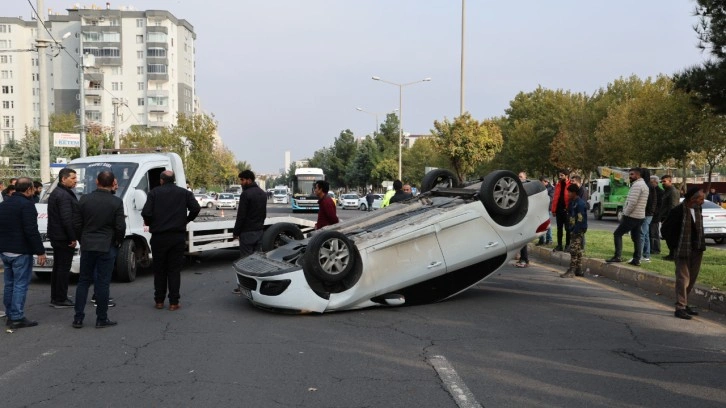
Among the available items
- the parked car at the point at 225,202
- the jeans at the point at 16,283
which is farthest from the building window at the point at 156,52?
the jeans at the point at 16,283

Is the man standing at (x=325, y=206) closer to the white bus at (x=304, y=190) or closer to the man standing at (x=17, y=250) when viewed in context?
the man standing at (x=17, y=250)

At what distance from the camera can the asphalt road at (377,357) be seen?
14.8ft

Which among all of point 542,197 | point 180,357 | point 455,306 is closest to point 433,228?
point 455,306

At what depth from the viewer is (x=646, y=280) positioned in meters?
9.50

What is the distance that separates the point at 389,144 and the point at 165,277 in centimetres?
7076

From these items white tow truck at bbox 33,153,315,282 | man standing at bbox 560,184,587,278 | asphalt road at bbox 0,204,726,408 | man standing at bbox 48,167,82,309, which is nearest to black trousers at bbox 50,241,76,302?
man standing at bbox 48,167,82,309

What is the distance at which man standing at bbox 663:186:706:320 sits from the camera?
285 inches

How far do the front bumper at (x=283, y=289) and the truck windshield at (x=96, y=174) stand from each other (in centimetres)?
438

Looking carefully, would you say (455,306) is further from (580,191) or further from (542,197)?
(580,191)

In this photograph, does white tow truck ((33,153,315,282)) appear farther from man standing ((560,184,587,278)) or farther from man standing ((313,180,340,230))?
man standing ((560,184,587,278))

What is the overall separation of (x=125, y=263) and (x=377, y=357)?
6.07m

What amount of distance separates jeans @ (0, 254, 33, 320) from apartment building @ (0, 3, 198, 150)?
8946 centimetres

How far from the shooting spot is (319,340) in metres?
6.15

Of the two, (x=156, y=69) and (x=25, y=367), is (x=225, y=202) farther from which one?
(x=156, y=69)
